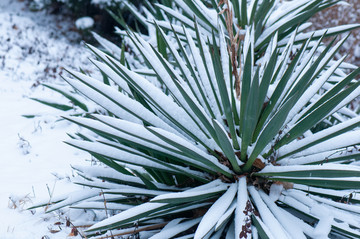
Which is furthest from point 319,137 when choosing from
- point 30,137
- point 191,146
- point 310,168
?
point 30,137

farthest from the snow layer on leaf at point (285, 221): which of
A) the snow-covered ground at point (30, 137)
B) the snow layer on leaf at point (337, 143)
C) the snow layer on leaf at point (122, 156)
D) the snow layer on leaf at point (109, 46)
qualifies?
the snow layer on leaf at point (109, 46)

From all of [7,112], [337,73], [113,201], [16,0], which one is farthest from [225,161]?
[16,0]

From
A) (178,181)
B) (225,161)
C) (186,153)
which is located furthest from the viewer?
(178,181)

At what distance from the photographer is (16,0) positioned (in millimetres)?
8969

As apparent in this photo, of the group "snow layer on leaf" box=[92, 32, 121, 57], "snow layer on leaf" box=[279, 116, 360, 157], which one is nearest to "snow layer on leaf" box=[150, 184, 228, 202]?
"snow layer on leaf" box=[279, 116, 360, 157]

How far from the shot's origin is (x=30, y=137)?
308 cm

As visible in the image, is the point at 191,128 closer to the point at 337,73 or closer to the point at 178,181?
the point at 178,181

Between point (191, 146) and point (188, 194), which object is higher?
point (191, 146)

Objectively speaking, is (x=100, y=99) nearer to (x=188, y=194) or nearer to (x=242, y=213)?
(x=188, y=194)

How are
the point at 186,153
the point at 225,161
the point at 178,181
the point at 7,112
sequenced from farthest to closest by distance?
the point at 7,112 → the point at 178,181 → the point at 225,161 → the point at 186,153

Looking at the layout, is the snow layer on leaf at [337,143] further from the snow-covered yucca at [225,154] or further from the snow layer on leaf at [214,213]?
the snow layer on leaf at [214,213]

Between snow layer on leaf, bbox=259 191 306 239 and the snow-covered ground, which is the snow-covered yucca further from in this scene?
the snow-covered ground

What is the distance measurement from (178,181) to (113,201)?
0.96 feet

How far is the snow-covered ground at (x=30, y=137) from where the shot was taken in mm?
1834
